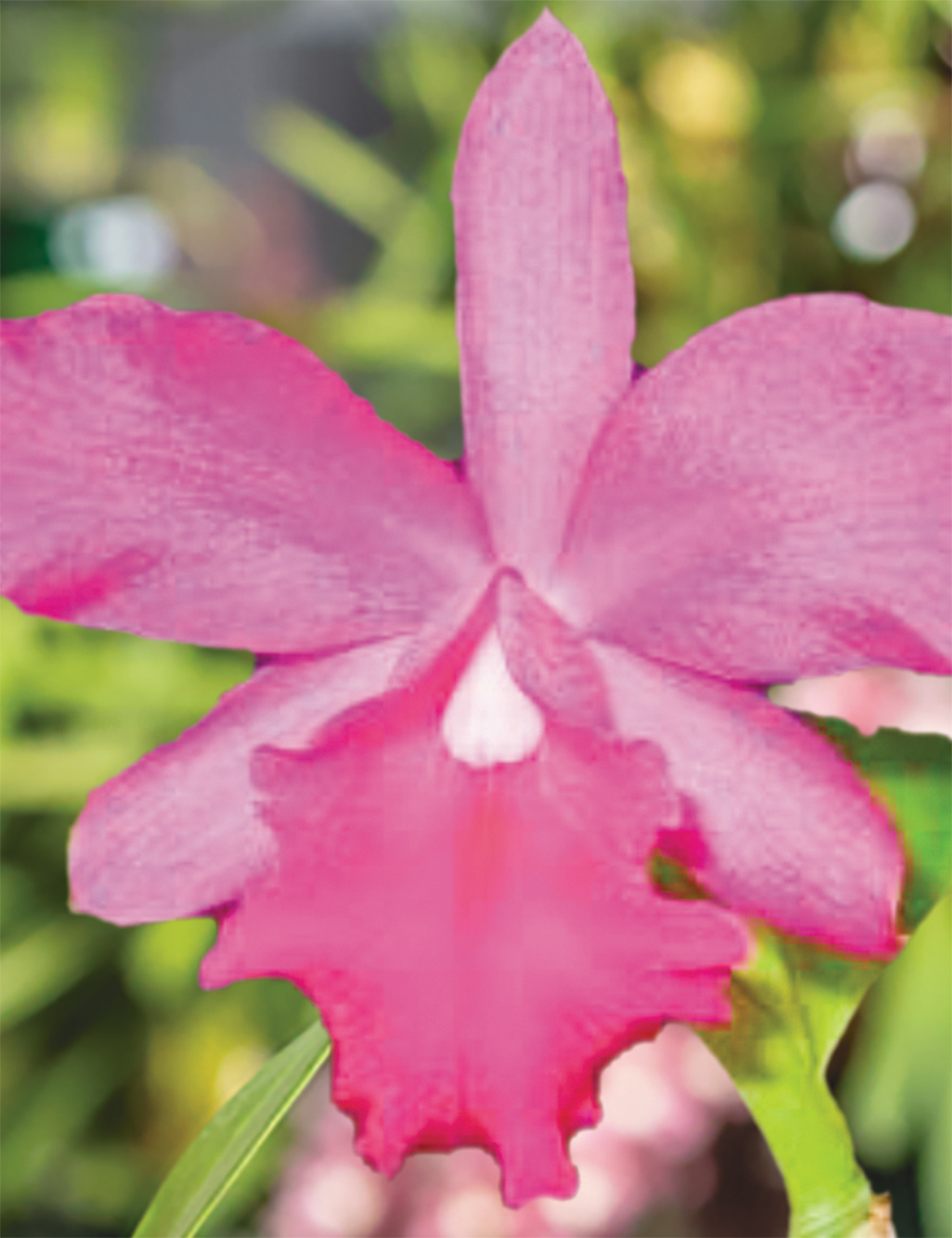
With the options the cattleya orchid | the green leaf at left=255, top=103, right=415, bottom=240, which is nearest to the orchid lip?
the cattleya orchid

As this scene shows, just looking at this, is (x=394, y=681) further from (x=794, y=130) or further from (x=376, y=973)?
(x=794, y=130)

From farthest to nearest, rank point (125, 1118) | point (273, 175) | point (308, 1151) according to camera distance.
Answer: point (273, 175), point (125, 1118), point (308, 1151)

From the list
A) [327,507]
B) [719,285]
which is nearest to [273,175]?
[719,285]

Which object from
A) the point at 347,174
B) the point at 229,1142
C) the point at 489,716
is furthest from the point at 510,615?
the point at 347,174

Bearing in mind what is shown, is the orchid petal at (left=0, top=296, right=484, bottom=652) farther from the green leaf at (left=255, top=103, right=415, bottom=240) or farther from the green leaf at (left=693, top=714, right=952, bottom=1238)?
the green leaf at (left=255, top=103, right=415, bottom=240)

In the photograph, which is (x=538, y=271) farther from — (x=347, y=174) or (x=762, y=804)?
(x=347, y=174)

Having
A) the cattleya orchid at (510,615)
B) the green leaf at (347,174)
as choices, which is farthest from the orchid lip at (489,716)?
the green leaf at (347,174)
